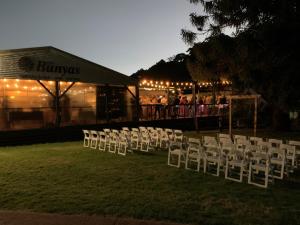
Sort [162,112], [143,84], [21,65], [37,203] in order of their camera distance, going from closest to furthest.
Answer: [37,203] → [21,65] → [162,112] → [143,84]

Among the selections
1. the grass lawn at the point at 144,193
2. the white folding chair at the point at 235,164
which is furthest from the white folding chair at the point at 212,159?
the grass lawn at the point at 144,193

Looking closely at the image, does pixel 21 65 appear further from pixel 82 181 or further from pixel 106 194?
pixel 106 194

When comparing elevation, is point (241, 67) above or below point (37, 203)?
above

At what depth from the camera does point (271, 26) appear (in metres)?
15.4

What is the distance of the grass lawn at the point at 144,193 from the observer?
6945 millimetres

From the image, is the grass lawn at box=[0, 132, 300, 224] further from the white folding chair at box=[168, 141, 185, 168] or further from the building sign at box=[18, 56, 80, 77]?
the building sign at box=[18, 56, 80, 77]

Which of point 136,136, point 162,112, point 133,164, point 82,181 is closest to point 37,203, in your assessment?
point 82,181

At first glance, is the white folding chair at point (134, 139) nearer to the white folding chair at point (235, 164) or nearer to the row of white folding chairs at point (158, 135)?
the row of white folding chairs at point (158, 135)

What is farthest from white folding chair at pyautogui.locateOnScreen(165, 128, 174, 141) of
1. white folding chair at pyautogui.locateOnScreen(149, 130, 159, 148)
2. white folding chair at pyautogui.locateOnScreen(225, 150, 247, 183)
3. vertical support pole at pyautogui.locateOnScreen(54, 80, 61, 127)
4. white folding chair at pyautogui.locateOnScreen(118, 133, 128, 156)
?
vertical support pole at pyautogui.locateOnScreen(54, 80, 61, 127)

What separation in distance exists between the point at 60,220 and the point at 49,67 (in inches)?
619

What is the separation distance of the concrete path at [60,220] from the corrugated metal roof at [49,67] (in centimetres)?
1449

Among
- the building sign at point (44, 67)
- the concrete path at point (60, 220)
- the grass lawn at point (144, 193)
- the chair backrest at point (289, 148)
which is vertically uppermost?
the building sign at point (44, 67)

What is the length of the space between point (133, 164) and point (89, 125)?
10.4 m

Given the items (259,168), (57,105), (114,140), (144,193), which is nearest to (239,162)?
(259,168)
